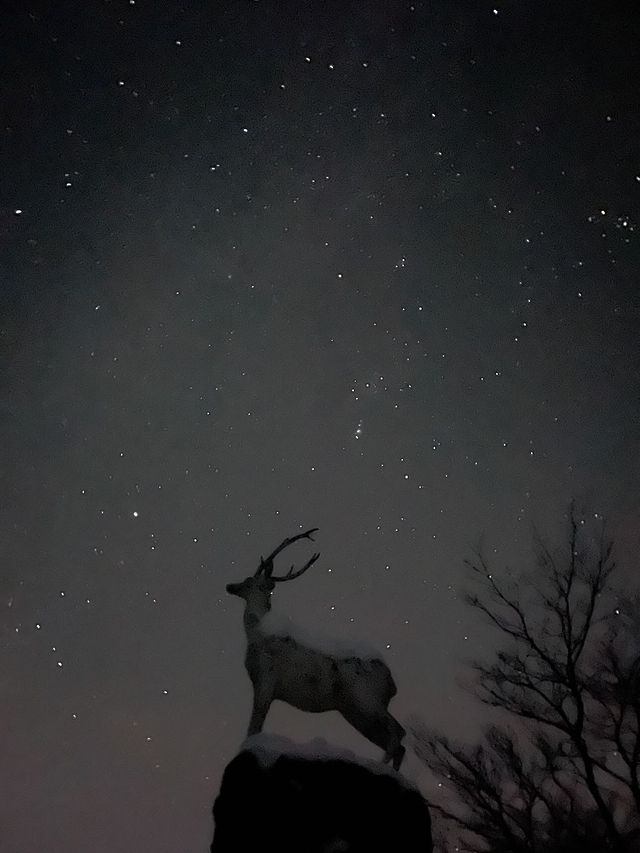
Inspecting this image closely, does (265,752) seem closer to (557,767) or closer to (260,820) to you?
(260,820)

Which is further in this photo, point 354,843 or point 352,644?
point 352,644

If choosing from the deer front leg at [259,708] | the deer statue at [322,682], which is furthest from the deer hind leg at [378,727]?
the deer front leg at [259,708]

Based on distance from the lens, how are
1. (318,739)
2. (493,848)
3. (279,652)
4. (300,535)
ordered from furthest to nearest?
(493,848)
(300,535)
(279,652)
(318,739)

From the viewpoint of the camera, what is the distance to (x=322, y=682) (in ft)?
28.1

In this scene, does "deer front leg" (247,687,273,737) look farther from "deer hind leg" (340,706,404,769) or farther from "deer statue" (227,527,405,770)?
"deer hind leg" (340,706,404,769)

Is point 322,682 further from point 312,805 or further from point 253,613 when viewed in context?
point 312,805

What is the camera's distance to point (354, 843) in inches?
263

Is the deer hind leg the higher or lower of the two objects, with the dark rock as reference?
higher

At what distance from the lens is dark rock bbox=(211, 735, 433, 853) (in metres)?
6.75

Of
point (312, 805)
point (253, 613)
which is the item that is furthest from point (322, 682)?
point (312, 805)

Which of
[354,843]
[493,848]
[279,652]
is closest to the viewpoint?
[354,843]

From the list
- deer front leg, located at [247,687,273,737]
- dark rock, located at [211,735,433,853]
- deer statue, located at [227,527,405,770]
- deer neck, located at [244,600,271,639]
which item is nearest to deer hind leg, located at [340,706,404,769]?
deer statue, located at [227,527,405,770]

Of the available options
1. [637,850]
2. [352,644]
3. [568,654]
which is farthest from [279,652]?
[637,850]

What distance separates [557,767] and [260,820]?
6.24 m
